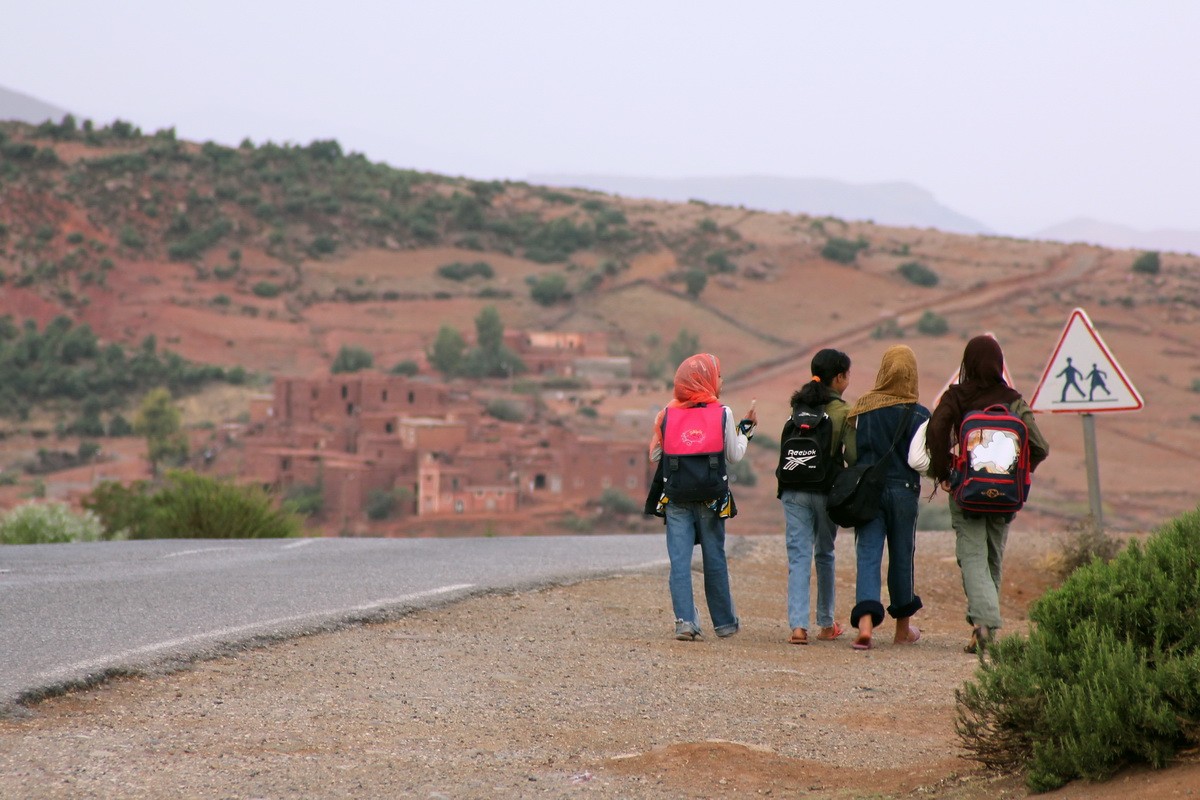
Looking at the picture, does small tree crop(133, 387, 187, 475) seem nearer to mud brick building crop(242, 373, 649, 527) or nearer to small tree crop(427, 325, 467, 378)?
mud brick building crop(242, 373, 649, 527)

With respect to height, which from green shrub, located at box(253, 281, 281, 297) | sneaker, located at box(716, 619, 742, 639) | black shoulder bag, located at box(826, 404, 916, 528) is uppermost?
green shrub, located at box(253, 281, 281, 297)

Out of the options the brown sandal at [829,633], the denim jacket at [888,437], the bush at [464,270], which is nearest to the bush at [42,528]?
the brown sandal at [829,633]

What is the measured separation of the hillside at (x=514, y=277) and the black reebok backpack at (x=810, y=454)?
49.0 metres

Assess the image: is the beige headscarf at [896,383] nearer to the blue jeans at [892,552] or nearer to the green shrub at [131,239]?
the blue jeans at [892,552]

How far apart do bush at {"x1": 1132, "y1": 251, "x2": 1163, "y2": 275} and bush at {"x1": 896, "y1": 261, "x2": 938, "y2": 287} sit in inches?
458

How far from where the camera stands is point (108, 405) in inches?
2594

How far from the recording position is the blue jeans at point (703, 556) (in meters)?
8.15

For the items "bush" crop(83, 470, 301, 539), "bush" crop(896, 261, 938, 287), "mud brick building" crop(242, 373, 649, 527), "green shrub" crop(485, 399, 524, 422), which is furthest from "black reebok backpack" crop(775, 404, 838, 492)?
"bush" crop(896, 261, 938, 287)

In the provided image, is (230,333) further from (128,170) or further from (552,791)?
(552,791)

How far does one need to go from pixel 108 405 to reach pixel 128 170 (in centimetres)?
3216

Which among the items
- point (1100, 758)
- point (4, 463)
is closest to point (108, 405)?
point (4, 463)

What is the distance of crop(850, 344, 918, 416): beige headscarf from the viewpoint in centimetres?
A: 798

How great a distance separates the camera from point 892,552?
8.17 metres

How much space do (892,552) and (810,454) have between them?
75 cm
